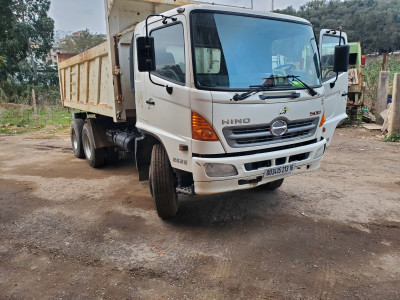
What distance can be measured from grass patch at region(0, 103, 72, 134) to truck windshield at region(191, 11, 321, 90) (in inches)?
434

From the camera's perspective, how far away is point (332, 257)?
10.2 ft

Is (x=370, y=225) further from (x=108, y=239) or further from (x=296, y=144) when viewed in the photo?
(x=108, y=239)

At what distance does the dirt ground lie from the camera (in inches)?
107

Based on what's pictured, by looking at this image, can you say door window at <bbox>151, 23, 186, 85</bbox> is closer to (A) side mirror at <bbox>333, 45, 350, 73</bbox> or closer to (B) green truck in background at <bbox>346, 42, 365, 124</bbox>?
(A) side mirror at <bbox>333, 45, 350, 73</bbox>

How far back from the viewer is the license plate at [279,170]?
3404mm

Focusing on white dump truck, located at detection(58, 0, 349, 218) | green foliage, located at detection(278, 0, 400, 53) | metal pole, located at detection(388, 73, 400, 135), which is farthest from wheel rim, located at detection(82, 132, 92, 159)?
green foliage, located at detection(278, 0, 400, 53)

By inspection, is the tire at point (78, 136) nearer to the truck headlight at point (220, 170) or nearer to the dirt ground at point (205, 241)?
the dirt ground at point (205, 241)

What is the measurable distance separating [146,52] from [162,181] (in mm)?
1387

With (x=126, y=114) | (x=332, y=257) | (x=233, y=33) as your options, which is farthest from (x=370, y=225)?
(x=126, y=114)

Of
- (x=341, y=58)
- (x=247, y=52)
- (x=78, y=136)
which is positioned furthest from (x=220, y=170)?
(x=78, y=136)

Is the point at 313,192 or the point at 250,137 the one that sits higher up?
the point at 250,137

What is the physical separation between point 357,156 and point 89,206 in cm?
565

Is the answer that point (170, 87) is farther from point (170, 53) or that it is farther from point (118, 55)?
point (118, 55)

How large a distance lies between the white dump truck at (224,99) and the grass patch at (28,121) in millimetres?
10361
